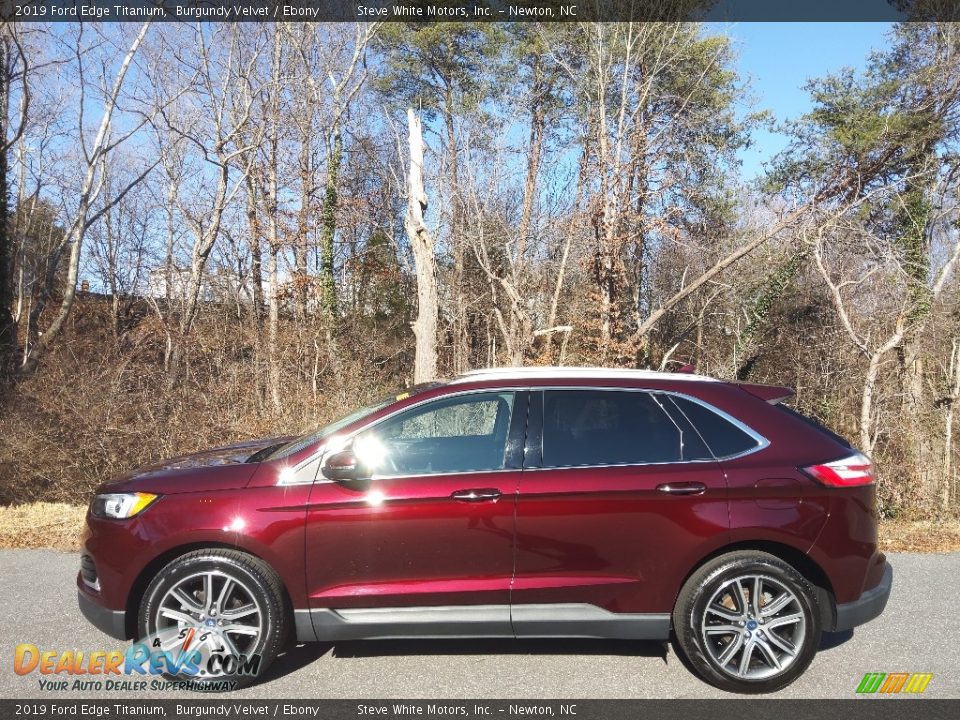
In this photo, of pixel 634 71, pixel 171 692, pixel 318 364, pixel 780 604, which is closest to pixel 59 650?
pixel 171 692

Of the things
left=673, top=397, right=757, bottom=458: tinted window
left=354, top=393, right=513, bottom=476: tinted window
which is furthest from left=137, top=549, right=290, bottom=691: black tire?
left=673, top=397, right=757, bottom=458: tinted window

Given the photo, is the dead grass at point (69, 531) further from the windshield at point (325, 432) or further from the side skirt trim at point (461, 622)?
the side skirt trim at point (461, 622)

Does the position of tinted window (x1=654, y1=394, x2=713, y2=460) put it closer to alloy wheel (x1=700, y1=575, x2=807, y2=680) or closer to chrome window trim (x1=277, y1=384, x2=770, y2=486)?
chrome window trim (x1=277, y1=384, x2=770, y2=486)

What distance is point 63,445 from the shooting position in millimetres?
10023

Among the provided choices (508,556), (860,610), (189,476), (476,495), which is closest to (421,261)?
(189,476)

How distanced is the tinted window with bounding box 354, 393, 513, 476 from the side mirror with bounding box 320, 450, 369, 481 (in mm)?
54

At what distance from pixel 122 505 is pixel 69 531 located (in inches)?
161

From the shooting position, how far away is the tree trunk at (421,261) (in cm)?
1378

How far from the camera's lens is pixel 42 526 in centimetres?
754

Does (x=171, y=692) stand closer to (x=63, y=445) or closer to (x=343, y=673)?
(x=343, y=673)

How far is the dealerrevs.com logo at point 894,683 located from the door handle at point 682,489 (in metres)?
1.33

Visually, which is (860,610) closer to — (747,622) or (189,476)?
(747,622)

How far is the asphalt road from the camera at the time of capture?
3750 mm

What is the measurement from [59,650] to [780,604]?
161 inches
